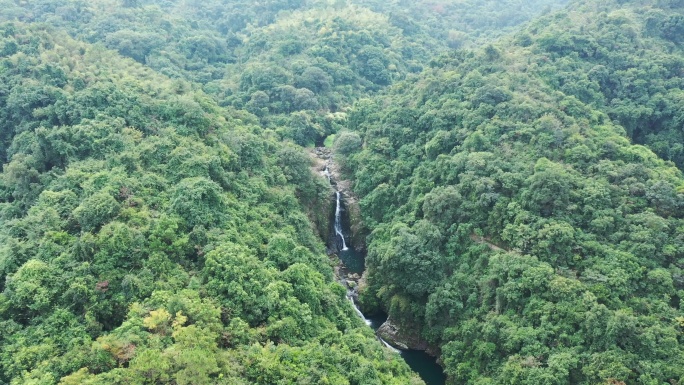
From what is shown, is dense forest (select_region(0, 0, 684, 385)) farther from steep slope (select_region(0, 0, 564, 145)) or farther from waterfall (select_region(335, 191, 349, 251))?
steep slope (select_region(0, 0, 564, 145))

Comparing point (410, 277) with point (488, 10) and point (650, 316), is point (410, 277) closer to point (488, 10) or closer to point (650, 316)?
point (650, 316)

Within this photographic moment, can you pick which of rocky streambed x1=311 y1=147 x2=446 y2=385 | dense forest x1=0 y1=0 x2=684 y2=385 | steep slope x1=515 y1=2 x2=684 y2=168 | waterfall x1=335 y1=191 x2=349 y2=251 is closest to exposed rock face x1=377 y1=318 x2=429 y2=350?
rocky streambed x1=311 y1=147 x2=446 y2=385

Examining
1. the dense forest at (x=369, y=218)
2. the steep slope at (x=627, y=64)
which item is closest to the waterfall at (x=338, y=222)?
the dense forest at (x=369, y=218)

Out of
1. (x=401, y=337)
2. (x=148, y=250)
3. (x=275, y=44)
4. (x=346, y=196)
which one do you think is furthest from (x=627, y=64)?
(x=275, y=44)

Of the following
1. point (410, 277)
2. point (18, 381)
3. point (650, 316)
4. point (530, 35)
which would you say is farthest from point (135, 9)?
point (650, 316)

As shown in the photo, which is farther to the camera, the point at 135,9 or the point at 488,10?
the point at 488,10

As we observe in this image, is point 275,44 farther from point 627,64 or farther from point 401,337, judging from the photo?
point 401,337
